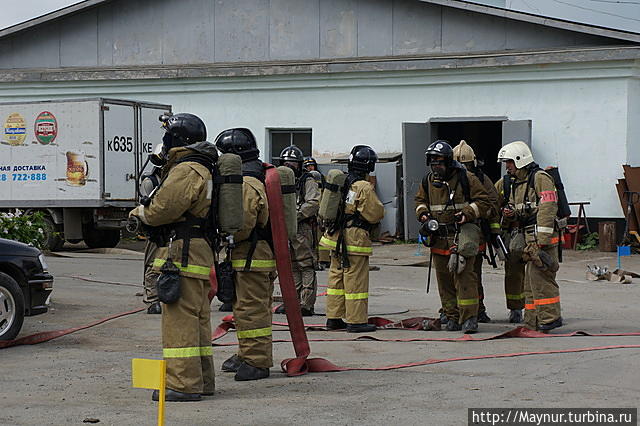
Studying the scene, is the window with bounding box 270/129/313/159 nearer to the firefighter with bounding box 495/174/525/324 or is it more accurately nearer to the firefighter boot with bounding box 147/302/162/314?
the firefighter boot with bounding box 147/302/162/314

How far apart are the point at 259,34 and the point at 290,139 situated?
3.18 m

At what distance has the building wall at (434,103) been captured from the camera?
2270cm

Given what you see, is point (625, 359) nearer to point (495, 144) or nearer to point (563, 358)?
point (563, 358)

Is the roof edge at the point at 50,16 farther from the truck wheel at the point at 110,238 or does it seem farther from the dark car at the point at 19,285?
the dark car at the point at 19,285

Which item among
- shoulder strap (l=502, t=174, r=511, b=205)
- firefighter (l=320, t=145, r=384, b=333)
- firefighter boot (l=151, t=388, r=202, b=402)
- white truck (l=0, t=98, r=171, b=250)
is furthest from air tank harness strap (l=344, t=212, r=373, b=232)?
white truck (l=0, t=98, r=171, b=250)

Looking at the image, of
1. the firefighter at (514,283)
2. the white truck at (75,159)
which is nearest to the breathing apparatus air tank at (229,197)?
the firefighter at (514,283)

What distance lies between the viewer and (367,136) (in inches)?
998

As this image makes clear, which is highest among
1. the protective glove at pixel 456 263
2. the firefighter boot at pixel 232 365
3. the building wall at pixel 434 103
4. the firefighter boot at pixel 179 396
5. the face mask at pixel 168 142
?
the building wall at pixel 434 103

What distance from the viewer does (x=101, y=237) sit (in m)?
23.4

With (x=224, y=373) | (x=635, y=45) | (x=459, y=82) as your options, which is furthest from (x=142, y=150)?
(x=224, y=373)

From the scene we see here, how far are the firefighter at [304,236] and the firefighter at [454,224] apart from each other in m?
1.76

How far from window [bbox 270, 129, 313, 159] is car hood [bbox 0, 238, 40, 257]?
52.1 ft

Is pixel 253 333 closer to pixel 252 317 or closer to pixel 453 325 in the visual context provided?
pixel 252 317

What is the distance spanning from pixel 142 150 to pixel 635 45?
11.1 metres
